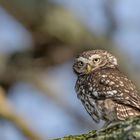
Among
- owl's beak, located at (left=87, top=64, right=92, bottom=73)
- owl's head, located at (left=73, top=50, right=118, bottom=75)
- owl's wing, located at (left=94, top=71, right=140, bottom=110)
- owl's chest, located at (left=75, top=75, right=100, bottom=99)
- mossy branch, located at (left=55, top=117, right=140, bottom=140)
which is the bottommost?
mossy branch, located at (left=55, top=117, right=140, bottom=140)

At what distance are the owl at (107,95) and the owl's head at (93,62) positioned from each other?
3.2 inches

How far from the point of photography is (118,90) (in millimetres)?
6344

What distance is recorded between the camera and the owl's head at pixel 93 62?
24.1ft

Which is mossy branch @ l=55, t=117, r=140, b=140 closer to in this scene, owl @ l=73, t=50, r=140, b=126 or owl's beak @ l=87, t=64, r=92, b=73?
owl @ l=73, t=50, r=140, b=126

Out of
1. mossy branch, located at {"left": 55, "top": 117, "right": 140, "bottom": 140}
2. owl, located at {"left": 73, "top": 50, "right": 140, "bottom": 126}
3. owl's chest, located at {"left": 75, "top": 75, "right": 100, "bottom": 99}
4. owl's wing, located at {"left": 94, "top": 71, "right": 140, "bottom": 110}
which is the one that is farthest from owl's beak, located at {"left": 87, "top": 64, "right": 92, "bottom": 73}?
mossy branch, located at {"left": 55, "top": 117, "right": 140, "bottom": 140}

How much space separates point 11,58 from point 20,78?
1.29ft

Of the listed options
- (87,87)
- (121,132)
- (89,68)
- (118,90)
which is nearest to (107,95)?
(118,90)

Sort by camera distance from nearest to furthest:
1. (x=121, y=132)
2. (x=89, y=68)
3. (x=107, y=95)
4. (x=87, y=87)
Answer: (x=121, y=132) < (x=107, y=95) < (x=87, y=87) < (x=89, y=68)

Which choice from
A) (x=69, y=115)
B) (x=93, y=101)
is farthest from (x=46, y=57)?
(x=93, y=101)

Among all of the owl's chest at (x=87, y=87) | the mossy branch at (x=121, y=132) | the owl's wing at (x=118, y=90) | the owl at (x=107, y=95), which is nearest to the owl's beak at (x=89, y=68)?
the owl at (x=107, y=95)

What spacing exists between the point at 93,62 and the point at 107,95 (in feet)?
3.62

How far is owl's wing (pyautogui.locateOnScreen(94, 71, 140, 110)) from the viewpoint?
625 cm

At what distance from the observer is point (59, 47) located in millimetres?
12852

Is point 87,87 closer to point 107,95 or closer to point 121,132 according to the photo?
point 107,95
